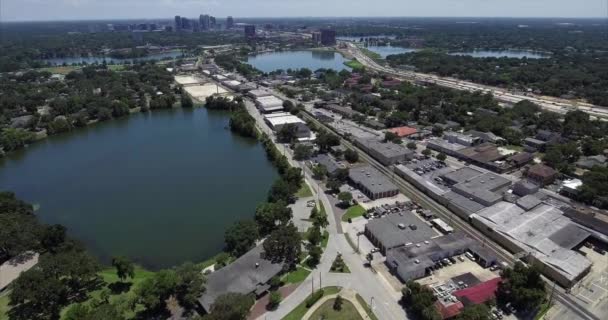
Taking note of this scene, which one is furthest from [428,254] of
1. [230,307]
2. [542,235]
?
[230,307]

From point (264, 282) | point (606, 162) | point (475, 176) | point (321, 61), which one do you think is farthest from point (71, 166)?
point (321, 61)

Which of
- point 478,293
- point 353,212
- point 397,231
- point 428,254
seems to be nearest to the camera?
point 478,293

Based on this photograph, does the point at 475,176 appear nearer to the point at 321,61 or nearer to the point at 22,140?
the point at 22,140

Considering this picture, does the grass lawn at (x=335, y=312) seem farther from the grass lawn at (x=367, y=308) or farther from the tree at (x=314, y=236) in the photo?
the tree at (x=314, y=236)

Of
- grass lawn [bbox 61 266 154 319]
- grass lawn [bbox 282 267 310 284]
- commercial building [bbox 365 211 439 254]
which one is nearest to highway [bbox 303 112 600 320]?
commercial building [bbox 365 211 439 254]

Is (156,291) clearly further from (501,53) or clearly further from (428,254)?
(501,53)

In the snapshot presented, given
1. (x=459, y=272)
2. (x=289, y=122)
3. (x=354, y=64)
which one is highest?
(x=354, y=64)
